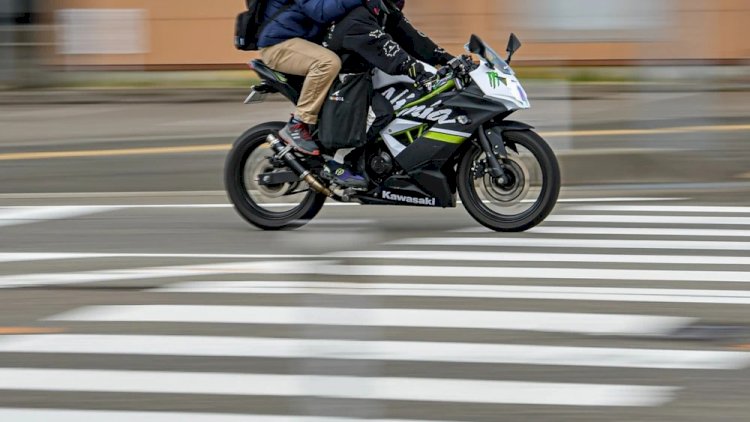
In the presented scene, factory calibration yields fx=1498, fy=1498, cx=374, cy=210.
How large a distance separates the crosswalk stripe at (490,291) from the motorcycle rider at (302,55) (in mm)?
1762

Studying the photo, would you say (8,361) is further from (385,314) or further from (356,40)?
(356,40)

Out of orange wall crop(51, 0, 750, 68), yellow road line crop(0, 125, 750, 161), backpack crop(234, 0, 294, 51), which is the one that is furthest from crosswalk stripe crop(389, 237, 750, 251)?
orange wall crop(51, 0, 750, 68)

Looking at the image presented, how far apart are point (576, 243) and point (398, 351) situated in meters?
3.00

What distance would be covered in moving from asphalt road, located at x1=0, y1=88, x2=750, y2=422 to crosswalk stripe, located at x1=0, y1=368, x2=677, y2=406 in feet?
0.04

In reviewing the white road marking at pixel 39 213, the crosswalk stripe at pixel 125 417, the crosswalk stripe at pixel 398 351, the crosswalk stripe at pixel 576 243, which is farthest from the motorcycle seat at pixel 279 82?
the crosswalk stripe at pixel 125 417

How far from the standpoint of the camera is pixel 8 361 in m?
6.09

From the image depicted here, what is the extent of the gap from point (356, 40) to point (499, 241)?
1.47 meters

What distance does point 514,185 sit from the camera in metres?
8.97

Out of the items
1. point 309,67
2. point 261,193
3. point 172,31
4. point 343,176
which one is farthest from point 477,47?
point 172,31

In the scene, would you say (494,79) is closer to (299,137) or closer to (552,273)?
(299,137)

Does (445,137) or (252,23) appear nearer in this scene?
(445,137)

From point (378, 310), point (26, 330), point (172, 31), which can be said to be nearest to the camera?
point (26, 330)

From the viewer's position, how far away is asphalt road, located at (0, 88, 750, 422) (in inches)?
211

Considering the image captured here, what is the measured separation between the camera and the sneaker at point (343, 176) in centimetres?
920
